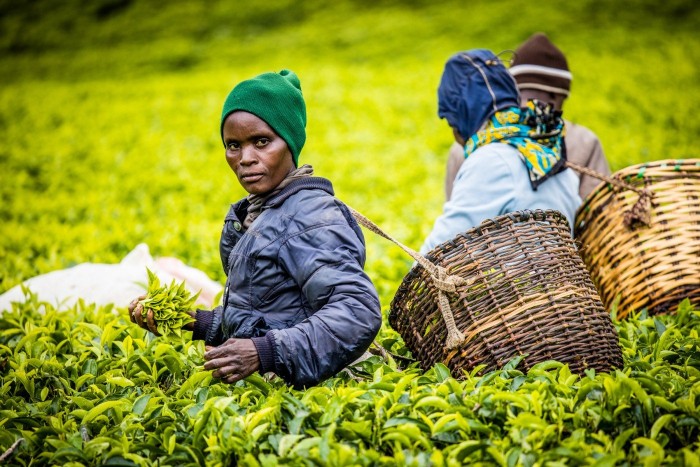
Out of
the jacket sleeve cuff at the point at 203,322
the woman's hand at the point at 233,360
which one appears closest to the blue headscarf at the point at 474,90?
the jacket sleeve cuff at the point at 203,322

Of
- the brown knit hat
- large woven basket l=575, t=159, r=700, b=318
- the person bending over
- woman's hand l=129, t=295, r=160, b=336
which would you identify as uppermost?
the brown knit hat

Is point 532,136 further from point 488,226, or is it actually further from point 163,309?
point 163,309

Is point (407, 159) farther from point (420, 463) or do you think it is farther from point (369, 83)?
point (420, 463)

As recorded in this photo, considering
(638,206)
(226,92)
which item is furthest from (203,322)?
(226,92)

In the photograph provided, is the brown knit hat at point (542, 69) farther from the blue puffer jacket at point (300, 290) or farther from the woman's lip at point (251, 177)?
the woman's lip at point (251, 177)

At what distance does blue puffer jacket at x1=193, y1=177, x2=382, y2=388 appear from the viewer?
2309 millimetres

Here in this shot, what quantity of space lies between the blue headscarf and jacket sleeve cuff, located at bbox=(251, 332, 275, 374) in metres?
1.65

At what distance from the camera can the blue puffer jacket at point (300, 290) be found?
7.57 feet

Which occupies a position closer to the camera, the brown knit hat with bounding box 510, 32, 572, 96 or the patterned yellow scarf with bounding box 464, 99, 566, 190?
the patterned yellow scarf with bounding box 464, 99, 566, 190

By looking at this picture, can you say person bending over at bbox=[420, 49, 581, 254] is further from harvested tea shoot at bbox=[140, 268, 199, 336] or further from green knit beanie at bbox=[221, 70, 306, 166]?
harvested tea shoot at bbox=[140, 268, 199, 336]

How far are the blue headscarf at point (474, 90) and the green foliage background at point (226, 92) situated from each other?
1.12 metres

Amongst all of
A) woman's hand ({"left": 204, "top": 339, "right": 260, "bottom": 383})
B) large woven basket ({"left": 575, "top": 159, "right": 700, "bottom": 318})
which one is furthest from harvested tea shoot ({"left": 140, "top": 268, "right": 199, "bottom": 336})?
large woven basket ({"left": 575, "top": 159, "right": 700, "bottom": 318})

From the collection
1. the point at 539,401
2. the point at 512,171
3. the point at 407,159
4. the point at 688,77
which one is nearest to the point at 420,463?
the point at 539,401

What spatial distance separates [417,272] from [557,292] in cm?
52
